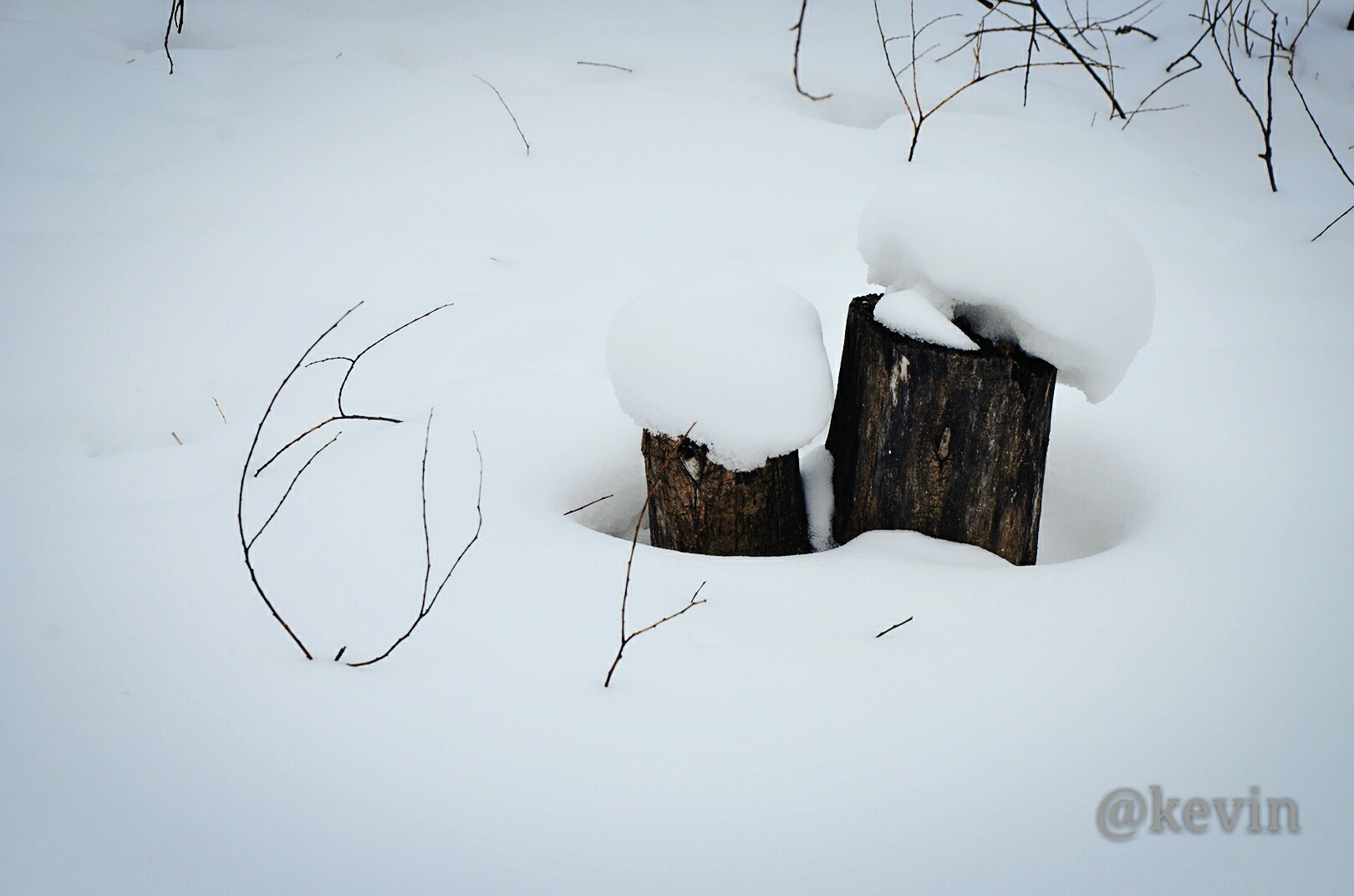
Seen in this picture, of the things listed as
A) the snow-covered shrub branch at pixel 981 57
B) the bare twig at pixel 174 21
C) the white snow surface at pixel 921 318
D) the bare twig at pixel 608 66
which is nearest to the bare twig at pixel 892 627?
the white snow surface at pixel 921 318

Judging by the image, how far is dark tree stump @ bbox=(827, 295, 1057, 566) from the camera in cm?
127

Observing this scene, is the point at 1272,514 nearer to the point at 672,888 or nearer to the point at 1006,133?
the point at 672,888

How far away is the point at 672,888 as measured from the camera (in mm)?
851

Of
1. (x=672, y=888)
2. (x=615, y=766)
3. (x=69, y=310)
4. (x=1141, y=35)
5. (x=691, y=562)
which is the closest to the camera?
(x=672, y=888)

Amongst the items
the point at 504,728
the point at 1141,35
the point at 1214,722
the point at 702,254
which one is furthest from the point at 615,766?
the point at 1141,35

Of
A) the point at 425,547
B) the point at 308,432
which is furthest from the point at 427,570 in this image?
the point at 308,432

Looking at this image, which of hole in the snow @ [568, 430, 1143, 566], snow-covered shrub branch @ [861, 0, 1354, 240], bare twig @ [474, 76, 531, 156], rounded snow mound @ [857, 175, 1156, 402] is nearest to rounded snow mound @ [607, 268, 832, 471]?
rounded snow mound @ [857, 175, 1156, 402]

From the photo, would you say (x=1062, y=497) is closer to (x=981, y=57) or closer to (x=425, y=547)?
(x=425, y=547)

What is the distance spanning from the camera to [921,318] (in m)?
1.26

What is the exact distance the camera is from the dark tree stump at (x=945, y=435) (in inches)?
49.9

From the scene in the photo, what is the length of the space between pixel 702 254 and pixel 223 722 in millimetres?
1861

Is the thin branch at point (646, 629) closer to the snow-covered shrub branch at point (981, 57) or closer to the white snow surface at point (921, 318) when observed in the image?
the white snow surface at point (921, 318)

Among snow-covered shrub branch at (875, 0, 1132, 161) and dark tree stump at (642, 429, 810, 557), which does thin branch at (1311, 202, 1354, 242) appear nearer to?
snow-covered shrub branch at (875, 0, 1132, 161)

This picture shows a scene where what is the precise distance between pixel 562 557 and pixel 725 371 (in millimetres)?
399
